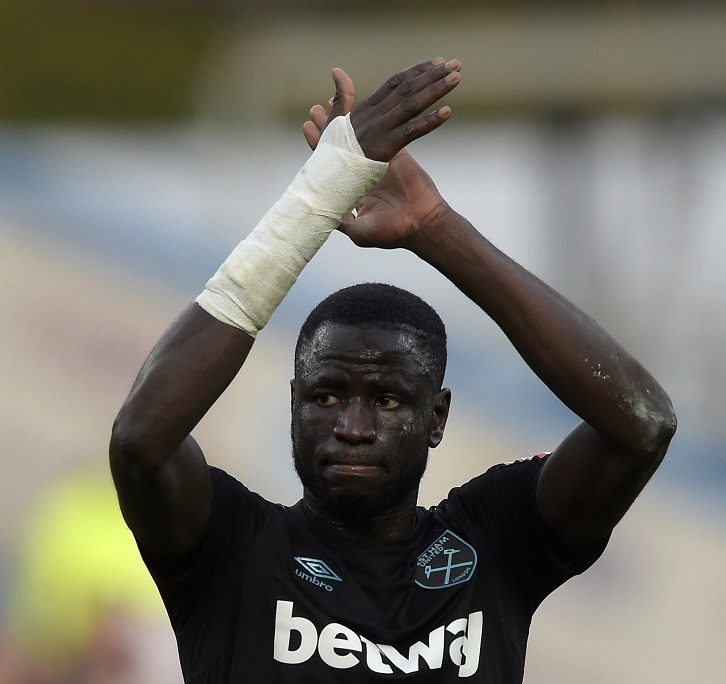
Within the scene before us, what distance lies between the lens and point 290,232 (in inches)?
80.5

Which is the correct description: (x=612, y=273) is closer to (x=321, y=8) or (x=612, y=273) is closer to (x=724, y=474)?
(x=724, y=474)

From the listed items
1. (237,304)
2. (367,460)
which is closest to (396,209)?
(237,304)

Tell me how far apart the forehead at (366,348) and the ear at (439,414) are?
0.31 ft

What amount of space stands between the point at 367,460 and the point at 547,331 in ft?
1.28

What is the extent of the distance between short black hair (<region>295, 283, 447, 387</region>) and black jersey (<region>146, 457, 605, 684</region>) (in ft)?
1.02

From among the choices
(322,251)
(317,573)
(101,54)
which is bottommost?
(317,573)

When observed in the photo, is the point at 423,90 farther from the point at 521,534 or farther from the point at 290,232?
the point at 521,534

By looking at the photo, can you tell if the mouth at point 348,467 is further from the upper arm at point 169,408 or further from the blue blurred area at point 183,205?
the blue blurred area at point 183,205

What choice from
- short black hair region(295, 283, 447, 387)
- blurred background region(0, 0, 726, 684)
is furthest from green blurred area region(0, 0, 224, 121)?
short black hair region(295, 283, 447, 387)

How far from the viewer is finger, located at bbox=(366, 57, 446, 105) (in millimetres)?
1991

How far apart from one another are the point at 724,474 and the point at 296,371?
3780 millimetres

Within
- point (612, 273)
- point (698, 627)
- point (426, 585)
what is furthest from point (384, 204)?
point (612, 273)

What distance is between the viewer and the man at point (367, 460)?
203 cm

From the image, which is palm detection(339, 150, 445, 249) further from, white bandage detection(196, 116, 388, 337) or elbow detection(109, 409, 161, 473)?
elbow detection(109, 409, 161, 473)
